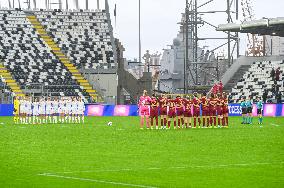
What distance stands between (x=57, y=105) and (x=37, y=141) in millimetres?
22065

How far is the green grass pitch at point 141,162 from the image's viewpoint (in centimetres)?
1571

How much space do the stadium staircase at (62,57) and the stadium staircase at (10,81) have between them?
20.0ft

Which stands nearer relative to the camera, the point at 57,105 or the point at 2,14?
the point at 57,105

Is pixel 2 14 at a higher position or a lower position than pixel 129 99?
higher

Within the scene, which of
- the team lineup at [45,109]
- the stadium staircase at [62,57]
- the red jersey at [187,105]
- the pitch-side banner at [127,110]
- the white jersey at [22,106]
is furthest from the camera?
the stadium staircase at [62,57]

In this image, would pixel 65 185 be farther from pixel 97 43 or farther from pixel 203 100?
pixel 97 43

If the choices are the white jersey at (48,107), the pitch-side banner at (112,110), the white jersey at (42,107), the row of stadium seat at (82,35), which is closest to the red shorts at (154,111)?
the white jersey at (42,107)

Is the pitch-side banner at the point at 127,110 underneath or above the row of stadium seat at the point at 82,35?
underneath

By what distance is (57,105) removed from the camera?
5059cm

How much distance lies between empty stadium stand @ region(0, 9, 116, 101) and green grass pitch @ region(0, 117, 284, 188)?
47497 mm

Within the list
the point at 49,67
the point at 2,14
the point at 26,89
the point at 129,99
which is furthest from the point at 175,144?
the point at 129,99

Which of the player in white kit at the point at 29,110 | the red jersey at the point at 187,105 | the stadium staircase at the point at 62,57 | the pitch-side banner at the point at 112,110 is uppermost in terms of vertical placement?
the stadium staircase at the point at 62,57

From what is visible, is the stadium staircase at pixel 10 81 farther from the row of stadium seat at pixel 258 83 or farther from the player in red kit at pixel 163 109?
the player in red kit at pixel 163 109

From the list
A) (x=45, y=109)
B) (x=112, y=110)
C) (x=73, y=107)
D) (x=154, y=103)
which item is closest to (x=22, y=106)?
(x=45, y=109)
